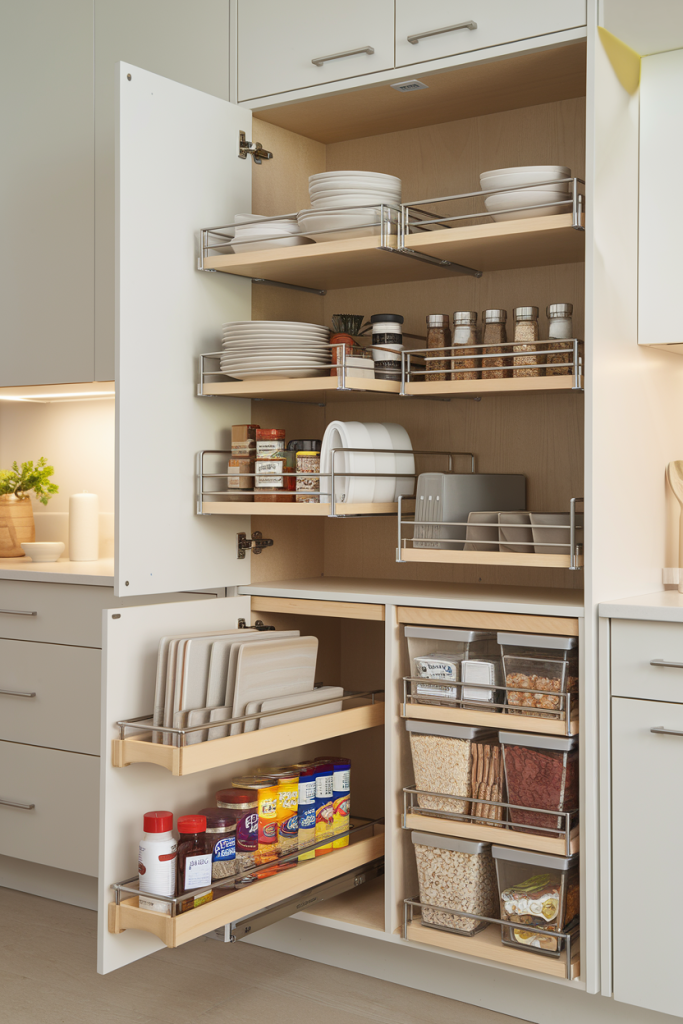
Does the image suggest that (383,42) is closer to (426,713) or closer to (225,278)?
(225,278)

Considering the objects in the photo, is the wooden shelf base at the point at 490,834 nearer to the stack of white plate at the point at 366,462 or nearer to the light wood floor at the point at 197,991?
the light wood floor at the point at 197,991

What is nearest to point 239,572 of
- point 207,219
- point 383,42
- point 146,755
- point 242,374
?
point 242,374

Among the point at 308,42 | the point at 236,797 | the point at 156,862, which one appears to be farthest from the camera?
the point at 308,42

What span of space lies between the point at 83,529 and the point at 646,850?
75.2 inches

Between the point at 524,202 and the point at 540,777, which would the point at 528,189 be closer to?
the point at 524,202

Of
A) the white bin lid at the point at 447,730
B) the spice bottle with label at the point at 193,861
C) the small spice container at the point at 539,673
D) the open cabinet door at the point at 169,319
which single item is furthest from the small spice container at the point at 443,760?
the open cabinet door at the point at 169,319

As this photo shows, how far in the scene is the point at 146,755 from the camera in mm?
1802

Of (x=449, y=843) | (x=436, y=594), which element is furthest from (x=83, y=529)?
(x=449, y=843)

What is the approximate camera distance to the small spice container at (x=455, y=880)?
199cm

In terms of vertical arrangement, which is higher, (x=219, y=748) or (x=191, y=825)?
(x=219, y=748)

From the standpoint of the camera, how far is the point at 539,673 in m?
1.93

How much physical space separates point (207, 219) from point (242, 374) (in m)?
0.37

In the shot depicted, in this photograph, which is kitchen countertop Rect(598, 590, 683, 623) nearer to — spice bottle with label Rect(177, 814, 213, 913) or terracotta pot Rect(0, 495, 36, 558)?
spice bottle with label Rect(177, 814, 213, 913)

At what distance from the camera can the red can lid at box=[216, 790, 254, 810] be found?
1.98 meters
